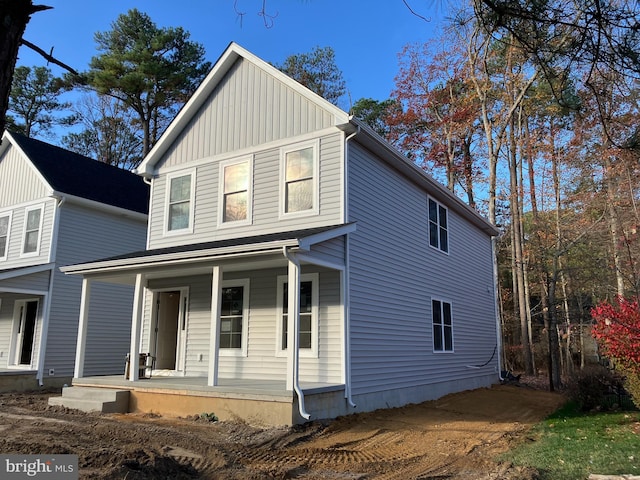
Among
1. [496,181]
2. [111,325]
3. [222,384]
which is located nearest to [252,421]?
[222,384]

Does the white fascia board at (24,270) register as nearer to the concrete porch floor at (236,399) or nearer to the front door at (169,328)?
the front door at (169,328)

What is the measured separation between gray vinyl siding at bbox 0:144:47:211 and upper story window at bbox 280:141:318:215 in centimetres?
895

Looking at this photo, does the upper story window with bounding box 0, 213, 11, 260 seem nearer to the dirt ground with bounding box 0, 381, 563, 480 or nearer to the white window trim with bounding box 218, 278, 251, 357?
the dirt ground with bounding box 0, 381, 563, 480

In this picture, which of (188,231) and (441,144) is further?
(441,144)

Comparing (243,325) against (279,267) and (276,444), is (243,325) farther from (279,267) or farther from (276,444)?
(276,444)

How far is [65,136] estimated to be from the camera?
30719mm

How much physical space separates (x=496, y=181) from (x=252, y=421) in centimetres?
1919

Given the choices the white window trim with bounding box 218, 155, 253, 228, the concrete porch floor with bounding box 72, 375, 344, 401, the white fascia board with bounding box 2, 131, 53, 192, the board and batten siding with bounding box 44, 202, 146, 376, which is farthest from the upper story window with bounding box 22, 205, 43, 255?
the white window trim with bounding box 218, 155, 253, 228

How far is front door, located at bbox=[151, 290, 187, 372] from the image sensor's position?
11586mm

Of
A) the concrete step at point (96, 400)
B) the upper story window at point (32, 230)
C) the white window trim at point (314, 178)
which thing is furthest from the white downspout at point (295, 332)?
the upper story window at point (32, 230)

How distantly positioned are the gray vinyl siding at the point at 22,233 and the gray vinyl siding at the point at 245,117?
195 inches

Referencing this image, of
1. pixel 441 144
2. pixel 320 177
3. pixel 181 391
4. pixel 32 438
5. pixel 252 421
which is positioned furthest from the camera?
pixel 441 144

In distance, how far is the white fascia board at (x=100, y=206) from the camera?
48.1ft

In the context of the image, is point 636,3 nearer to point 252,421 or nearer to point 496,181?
point 252,421
